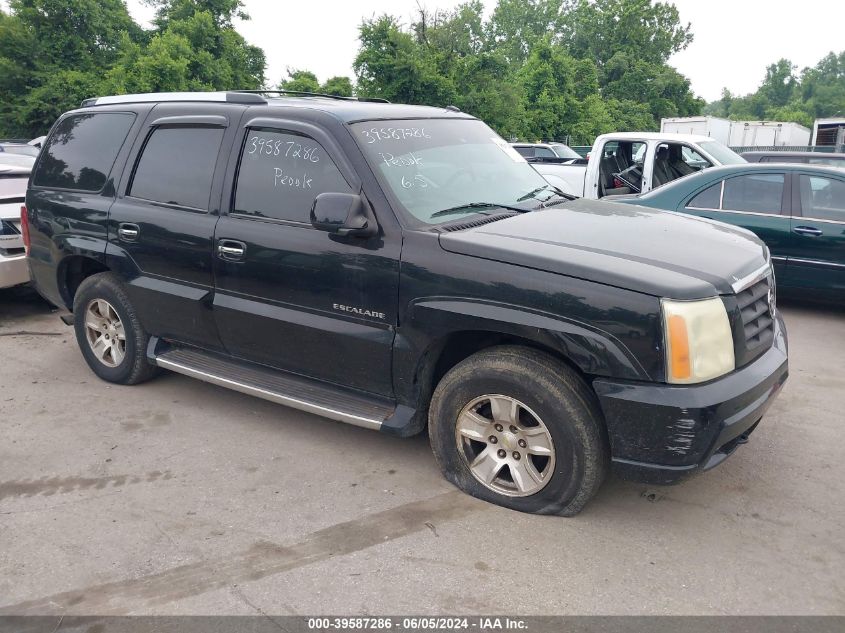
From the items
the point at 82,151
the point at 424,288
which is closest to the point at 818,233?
the point at 424,288

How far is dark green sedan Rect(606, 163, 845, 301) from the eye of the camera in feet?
21.6

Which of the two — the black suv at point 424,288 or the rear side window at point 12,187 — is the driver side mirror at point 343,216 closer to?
the black suv at point 424,288

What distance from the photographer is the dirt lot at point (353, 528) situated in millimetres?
2869

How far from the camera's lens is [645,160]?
9758mm

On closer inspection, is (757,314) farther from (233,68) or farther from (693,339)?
(233,68)

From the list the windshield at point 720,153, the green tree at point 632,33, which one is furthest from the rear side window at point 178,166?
the green tree at point 632,33

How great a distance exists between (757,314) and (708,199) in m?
4.32

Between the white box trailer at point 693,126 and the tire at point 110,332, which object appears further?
the white box trailer at point 693,126

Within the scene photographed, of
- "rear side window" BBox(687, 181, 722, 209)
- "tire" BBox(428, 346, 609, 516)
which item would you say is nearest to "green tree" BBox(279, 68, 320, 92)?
"rear side window" BBox(687, 181, 722, 209)

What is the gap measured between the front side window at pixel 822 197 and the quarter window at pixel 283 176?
203 inches

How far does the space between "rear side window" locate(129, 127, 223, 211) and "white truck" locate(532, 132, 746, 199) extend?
594 cm

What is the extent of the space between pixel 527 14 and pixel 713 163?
64698 mm

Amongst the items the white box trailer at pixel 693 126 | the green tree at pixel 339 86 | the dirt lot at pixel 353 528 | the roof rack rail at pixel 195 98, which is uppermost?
the green tree at pixel 339 86

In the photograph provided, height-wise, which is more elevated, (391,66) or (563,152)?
(391,66)
